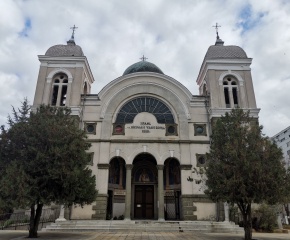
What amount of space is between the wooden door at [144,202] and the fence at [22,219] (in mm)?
6530

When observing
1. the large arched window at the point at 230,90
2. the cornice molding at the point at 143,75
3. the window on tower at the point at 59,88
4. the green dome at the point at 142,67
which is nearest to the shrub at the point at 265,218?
the large arched window at the point at 230,90

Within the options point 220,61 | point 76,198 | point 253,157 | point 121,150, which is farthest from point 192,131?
point 76,198

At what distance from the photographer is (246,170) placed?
10797mm

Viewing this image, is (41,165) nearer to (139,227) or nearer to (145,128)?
(139,227)

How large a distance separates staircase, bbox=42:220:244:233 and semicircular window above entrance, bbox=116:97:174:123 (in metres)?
8.12

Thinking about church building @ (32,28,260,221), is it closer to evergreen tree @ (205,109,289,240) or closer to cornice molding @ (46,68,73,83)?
cornice molding @ (46,68,73,83)

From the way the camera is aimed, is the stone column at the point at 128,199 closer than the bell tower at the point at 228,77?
Yes

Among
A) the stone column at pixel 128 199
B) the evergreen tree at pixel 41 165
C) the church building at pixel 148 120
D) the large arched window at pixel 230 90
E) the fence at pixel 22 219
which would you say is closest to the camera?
the evergreen tree at pixel 41 165

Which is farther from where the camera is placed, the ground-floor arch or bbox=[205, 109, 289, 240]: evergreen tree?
the ground-floor arch

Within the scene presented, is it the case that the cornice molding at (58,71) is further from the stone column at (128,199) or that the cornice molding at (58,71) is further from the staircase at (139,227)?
the staircase at (139,227)

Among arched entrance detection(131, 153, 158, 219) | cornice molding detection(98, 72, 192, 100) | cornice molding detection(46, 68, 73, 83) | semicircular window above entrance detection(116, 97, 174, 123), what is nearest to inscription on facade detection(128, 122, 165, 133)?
semicircular window above entrance detection(116, 97, 174, 123)

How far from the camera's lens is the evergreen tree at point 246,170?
35.2 feet

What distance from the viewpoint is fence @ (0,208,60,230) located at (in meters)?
16.4

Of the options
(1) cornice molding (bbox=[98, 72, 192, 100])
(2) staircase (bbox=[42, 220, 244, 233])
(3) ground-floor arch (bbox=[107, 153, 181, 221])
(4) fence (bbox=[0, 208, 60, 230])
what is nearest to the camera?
(2) staircase (bbox=[42, 220, 244, 233])
